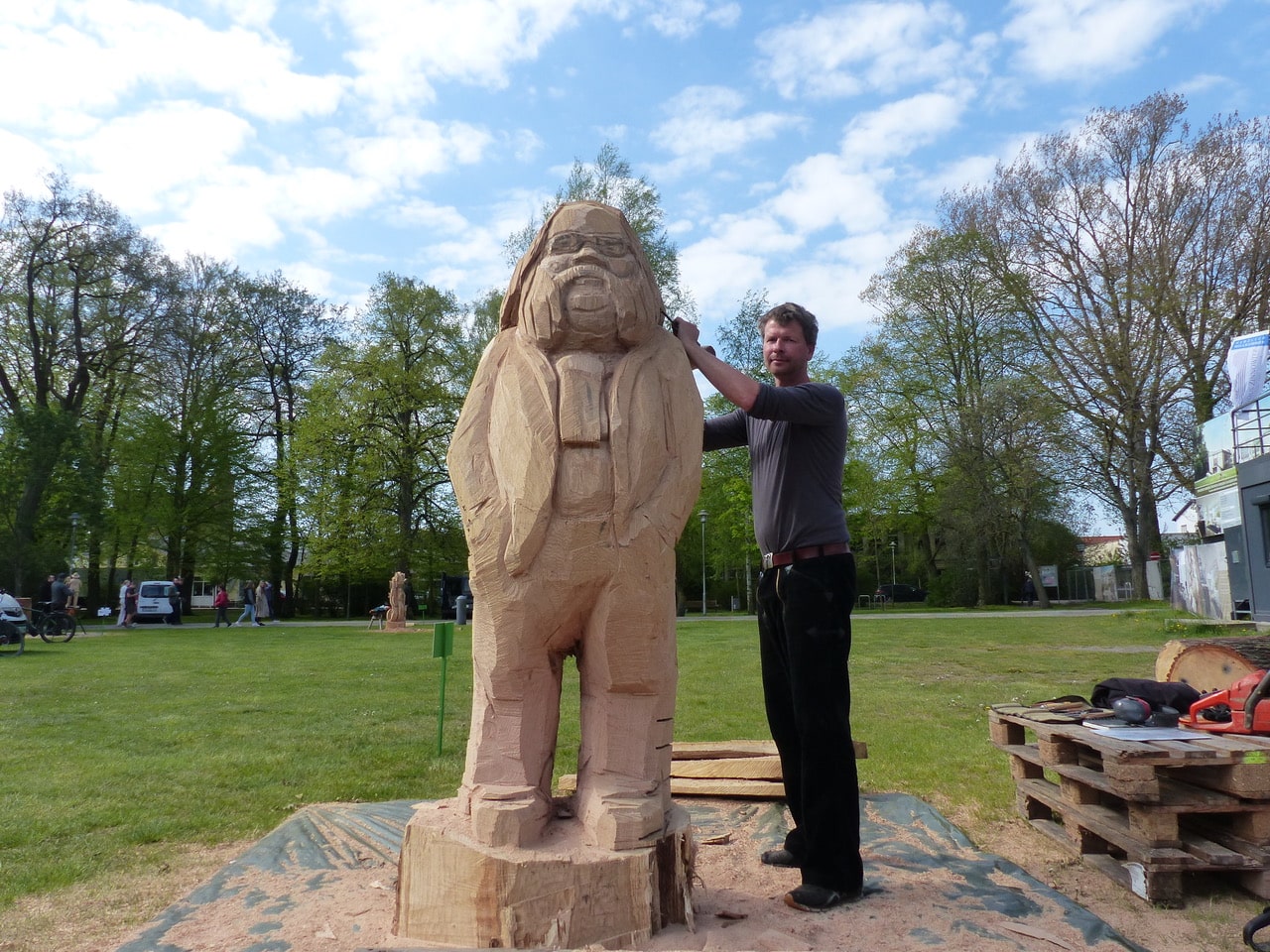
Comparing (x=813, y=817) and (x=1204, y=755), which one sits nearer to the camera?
(x=813, y=817)

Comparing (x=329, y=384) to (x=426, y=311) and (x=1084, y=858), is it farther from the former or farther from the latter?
(x=1084, y=858)

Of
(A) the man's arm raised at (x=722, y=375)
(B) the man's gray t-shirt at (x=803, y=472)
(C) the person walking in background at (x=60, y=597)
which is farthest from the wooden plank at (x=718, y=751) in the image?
(C) the person walking in background at (x=60, y=597)

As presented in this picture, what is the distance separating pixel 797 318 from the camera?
309 cm

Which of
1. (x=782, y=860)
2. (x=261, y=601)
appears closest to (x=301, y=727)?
(x=782, y=860)

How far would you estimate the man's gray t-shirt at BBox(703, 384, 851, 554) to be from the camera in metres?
2.94

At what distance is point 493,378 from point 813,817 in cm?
182

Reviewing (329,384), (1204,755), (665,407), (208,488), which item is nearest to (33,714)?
(665,407)

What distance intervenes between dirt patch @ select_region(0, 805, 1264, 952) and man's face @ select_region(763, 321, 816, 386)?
1.86 meters

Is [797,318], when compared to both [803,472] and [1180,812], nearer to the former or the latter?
[803,472]

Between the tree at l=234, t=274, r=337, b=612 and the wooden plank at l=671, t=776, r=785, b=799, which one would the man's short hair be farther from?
the tree at l=234, t=274, r=337, b=612

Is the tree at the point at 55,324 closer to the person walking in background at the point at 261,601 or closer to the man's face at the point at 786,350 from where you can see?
the person walking in background at the point at 261,601

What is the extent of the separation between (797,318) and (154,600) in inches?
884

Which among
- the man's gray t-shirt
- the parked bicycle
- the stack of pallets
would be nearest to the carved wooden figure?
the man's gray t-shirt

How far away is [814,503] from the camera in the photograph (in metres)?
2.98
